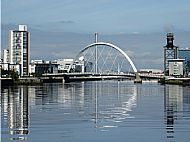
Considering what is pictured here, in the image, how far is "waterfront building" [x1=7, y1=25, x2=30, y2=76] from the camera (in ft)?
447

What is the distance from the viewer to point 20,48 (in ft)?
455

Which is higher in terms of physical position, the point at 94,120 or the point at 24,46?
the point at 24,46

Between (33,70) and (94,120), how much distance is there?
135 meters

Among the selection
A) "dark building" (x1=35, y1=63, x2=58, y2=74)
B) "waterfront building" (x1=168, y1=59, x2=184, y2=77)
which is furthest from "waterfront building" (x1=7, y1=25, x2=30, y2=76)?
"waterfront building" (x1=168, y1=59, x2=184, y2=77)

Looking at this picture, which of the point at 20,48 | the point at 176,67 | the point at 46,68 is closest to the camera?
the point at 20,48

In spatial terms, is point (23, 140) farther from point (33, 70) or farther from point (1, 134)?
point (33, 70)

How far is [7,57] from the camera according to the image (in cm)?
14888

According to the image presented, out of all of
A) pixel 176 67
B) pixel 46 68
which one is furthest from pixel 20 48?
pixel 176 67

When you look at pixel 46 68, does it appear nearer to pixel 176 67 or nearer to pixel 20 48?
pixel 20 48

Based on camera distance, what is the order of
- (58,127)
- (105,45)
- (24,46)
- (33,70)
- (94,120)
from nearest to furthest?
1. (58,127)
2. (94,120)
3. (105,45)
4. (24,46)
5. (33,70)

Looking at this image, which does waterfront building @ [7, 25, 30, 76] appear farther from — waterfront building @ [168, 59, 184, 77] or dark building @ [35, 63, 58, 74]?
waterfront building @ [168, 59, 184, 77]

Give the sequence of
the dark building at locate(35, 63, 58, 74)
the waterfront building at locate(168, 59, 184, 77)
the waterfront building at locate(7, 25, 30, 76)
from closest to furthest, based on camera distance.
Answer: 1. the waterfront building at locate(7, 25, 30, 76)
2. the waterfront building at locate(168, 59, 184, 77)
3. the dark building at locate(35, 63, 58, 74)

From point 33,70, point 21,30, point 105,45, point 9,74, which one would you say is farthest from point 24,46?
point 9,74

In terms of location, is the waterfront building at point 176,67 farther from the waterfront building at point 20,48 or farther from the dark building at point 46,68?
the waterfront building at point 20,48
